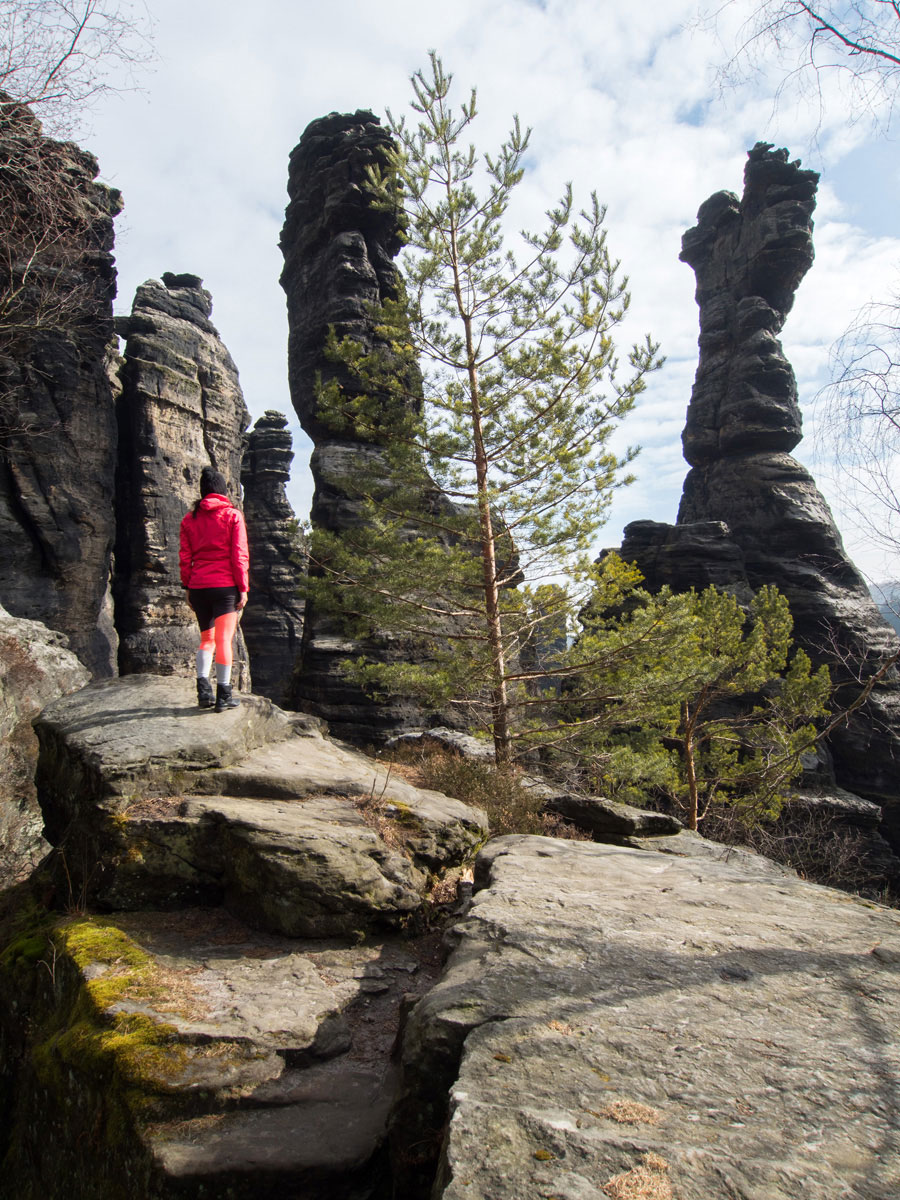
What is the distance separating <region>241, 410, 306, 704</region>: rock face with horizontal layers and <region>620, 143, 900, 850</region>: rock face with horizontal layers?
58.5ft

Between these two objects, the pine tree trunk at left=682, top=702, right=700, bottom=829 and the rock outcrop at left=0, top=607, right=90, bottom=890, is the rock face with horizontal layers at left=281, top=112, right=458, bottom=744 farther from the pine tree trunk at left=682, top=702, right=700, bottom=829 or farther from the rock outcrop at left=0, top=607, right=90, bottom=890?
the rock outcrop at left=0, top=607, right=90, bottom=890

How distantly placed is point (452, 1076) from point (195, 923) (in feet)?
9.19

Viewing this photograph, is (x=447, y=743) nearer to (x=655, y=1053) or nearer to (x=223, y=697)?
(x=223, y=697)

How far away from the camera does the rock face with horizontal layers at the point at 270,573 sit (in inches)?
1417

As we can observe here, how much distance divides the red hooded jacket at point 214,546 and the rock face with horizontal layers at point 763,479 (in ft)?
75.8

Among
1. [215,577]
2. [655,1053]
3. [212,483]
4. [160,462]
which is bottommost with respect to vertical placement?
[655,1053]

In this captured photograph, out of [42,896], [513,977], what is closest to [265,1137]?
[513,977]

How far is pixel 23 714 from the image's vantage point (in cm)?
840

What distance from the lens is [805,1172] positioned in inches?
64.1

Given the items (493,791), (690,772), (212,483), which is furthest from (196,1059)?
(690,772)

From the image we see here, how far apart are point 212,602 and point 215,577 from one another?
0.23 meters

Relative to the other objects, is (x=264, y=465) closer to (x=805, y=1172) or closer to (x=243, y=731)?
(x=243, y=731)

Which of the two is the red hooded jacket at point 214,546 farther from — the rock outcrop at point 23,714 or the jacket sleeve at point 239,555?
the rock outcrop at point 23,714

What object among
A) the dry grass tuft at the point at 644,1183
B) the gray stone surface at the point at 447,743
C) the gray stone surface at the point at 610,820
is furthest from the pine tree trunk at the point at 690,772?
the dry grass tuft at the point at 644,1183
